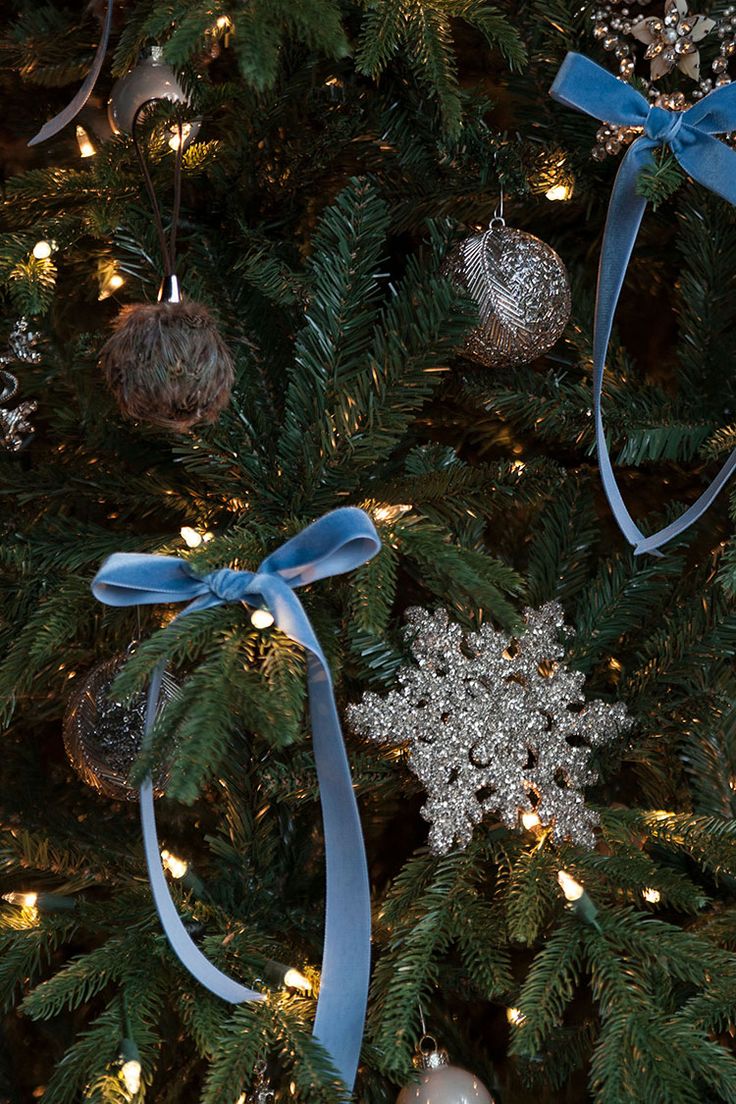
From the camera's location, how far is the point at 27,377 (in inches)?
29.9

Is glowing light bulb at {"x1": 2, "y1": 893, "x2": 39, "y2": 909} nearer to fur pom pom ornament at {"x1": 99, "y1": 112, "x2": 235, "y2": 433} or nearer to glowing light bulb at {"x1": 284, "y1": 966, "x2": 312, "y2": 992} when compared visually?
glowing light bulb at {"x1": 284, "y1": 966, "x2": 312, "y2": 992}

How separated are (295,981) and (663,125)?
23.2 inches

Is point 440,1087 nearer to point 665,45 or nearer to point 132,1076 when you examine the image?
point 132,1076

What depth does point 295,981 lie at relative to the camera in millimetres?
667

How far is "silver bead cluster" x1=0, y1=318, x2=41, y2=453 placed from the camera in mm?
751

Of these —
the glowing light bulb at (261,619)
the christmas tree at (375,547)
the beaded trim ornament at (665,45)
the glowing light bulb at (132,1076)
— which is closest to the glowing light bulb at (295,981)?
the christmas tree at (375,547)

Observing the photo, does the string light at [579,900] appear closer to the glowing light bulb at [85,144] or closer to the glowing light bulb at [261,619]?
the glowing light bulb at [261,619]

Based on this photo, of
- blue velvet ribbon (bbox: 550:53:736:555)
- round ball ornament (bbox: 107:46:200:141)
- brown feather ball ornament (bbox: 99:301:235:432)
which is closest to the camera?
brown feather ball ornament (bbox: 99:301:235:432)

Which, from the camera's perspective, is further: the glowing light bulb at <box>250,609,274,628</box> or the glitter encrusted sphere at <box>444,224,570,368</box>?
the glitter encrusted sphere at <box>444,224,570,368</box>

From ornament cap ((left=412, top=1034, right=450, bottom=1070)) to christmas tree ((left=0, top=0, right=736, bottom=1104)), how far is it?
0.07 feet

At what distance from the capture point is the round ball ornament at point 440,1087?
2.22 feet

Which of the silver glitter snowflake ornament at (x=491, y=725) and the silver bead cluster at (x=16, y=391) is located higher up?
the silver bead cluster at (x=16, y=391)

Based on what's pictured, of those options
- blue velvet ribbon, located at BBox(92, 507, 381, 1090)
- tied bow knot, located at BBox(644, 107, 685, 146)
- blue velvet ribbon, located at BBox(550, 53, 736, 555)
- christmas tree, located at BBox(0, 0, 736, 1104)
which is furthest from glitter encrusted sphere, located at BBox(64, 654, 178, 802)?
tied bow knot, located at BBox(644, 107, 685, 146)

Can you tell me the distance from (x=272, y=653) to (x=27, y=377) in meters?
0.32
